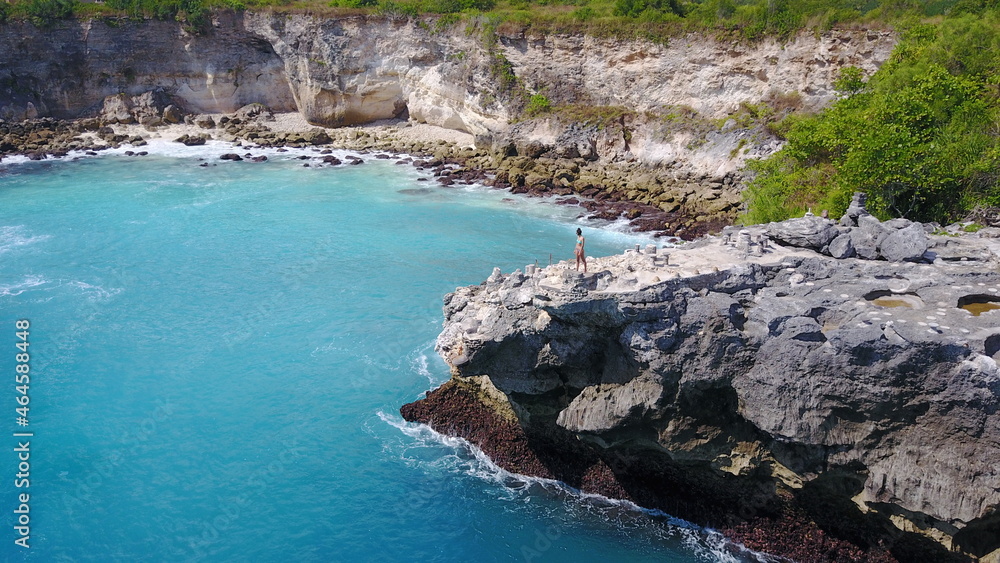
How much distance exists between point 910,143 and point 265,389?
21.5m

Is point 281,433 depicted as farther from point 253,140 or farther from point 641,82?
point 253,140

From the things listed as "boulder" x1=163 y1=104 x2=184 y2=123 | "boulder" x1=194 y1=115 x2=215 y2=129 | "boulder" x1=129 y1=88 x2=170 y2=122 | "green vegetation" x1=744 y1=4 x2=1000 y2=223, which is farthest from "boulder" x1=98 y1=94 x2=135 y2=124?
"green vegetation" x1=744 y1=4 x2=1000 y2=223

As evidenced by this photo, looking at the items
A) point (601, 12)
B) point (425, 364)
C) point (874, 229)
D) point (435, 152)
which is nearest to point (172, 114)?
point (435, 152)

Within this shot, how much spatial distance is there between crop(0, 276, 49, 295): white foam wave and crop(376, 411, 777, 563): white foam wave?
19.1 m

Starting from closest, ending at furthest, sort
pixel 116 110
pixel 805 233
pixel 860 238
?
pixel 860 238 → pixel 805 233 → pixel 116 110

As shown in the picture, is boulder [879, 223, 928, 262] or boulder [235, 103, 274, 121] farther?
boulder [235, 103, 274, 121]

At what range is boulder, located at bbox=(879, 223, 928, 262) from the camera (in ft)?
54.8

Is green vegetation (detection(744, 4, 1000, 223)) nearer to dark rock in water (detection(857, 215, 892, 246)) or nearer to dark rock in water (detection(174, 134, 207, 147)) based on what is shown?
dark rock in water (detection(857, 215, 892, 246))

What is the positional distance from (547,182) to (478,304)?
2567 cm

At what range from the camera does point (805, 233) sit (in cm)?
1800

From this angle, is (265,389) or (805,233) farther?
(265,389)

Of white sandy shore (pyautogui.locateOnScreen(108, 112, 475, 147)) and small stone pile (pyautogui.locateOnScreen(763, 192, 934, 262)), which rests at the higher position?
small stone pile (pyautogui.locateOnScreen(763, 192, 934, 262))

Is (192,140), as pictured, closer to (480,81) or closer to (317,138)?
(317,138)

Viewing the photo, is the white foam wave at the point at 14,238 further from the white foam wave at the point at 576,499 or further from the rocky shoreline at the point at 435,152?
the white foam wave at the point at 576,499
